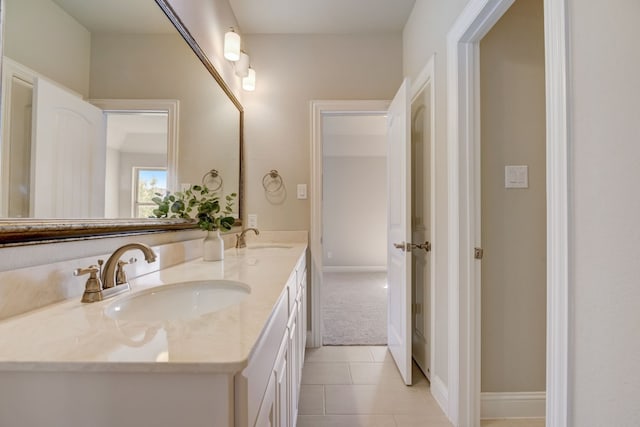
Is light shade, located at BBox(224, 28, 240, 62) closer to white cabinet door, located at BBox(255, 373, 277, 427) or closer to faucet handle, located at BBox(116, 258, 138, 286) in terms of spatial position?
faucet handle, located at BBox(116, 258, 138, 286)

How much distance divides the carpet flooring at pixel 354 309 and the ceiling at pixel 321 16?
2.56 metres

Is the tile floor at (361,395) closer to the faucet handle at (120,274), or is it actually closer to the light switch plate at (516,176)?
the faucet handle at (120,274)

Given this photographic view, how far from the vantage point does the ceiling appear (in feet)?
6.68

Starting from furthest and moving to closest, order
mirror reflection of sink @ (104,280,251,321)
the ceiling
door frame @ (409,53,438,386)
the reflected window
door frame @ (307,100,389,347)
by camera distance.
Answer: door frame @ (307,100,389,347) < the ceiling < door frame @ (409,53,438,386) < the reflected window < mirror reflection of sink @ (104,280,251,321)

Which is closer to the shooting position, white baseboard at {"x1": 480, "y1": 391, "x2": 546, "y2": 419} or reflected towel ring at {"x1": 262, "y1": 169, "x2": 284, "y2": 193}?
white baseboard at {"x1": 480, "y1": 391, "x2": 546, "y2": 419}

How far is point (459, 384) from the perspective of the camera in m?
1.37

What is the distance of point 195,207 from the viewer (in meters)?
1.60

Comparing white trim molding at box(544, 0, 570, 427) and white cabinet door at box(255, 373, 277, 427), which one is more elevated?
white trim molding at box(544, 0, 570, 427)

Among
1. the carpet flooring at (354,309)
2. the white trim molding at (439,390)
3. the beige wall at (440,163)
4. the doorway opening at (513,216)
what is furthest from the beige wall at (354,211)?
the doorway opening at (513,216)

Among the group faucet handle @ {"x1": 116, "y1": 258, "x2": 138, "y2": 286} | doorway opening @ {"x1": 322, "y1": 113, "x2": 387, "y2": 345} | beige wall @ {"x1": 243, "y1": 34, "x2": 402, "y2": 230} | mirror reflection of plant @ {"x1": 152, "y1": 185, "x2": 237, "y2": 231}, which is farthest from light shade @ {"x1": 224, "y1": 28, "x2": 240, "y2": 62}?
doorway opening @ {"x1": 322, "y1": 113, "x2": 387, "y2": 345}

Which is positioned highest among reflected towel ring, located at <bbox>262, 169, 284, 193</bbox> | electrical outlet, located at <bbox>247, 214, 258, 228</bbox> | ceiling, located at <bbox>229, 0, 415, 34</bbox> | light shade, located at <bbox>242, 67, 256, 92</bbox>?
ceiling, located at <bbox>229, 0, 415, 34</bbox>

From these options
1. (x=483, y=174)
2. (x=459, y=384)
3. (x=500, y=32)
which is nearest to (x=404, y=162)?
(x=483, y=174)

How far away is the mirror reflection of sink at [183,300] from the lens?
0.85 metres

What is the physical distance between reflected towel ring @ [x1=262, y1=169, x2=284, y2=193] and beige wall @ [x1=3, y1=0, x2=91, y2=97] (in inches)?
59.9
